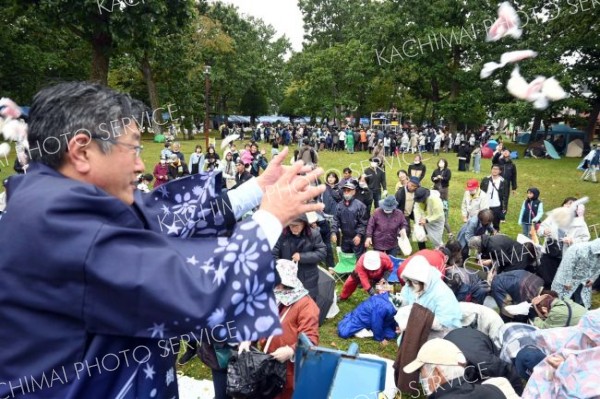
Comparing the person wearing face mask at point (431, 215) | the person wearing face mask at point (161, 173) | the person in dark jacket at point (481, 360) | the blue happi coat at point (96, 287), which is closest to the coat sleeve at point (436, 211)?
the person wearing face mask at point (431, 215)

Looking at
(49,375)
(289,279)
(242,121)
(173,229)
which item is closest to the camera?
(49,375)

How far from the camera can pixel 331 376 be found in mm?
3828

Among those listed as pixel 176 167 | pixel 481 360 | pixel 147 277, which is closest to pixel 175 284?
pixel 147 277

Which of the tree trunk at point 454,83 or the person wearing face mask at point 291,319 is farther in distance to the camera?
the tree trunk at point 454,83

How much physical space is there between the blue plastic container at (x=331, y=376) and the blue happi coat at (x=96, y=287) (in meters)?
2.58

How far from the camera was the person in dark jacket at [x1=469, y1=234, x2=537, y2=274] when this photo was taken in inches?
256

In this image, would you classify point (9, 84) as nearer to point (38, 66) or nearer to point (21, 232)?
point (38, 66)

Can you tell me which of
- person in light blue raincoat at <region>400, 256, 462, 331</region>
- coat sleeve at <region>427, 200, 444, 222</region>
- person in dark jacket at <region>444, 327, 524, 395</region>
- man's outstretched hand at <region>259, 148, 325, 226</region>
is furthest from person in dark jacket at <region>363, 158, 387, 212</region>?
man's outstretched hand at <region>259, 148, 325, 226</region>

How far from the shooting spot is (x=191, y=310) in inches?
45.4

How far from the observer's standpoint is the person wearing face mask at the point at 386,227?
7.86m

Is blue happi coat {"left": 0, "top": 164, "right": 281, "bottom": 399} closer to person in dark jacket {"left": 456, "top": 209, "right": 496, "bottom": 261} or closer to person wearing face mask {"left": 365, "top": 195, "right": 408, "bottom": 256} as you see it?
person wearing face mask {"left": 365, "top": 195, "right": 408, "bottom": 256}

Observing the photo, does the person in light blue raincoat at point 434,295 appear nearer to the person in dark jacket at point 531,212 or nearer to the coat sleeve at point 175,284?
the coat sleeve at point 175,284

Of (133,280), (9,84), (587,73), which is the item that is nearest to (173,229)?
(133,280)

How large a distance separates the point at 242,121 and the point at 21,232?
5075 centimetres
